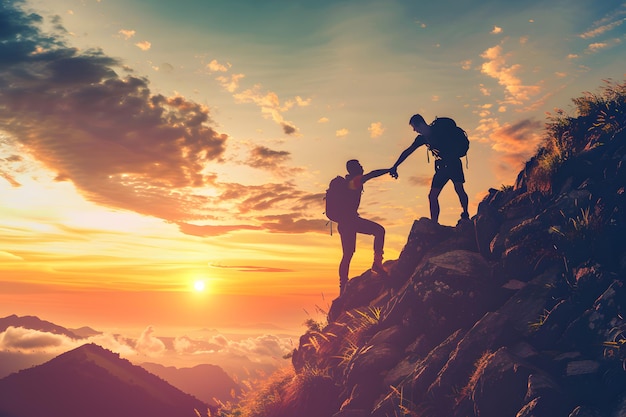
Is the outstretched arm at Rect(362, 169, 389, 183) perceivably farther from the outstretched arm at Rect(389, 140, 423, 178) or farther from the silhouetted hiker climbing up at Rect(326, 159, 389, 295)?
the outstretched arm at Rect(389, 140, 423, 178)

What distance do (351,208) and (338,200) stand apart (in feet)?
1.55

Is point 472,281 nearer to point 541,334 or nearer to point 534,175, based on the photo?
point 541,334

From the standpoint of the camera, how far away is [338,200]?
45.7ft

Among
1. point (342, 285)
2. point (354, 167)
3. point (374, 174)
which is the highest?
point (354, 167)

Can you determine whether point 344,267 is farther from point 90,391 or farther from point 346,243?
A: point 90,391

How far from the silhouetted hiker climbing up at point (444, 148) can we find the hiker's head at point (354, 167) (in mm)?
1835

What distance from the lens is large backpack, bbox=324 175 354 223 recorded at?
45.7 feet

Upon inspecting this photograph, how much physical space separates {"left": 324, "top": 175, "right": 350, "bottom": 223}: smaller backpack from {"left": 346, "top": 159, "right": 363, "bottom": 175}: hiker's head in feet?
1.13

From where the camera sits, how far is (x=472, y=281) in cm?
969

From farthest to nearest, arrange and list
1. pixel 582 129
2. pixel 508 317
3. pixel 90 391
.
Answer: pixel 90 391
pixel 582 129
pixel 508 317

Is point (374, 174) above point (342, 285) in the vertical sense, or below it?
above


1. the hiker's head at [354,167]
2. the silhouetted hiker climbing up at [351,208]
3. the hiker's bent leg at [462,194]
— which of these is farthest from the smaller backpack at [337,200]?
the hiker's bent leg at [462,194]

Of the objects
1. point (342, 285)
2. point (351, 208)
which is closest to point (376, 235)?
point (351, 208)

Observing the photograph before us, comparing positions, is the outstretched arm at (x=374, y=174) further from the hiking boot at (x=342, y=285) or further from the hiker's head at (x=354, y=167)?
the hiking boot at (x=342, y=285)
